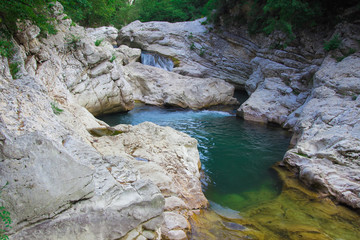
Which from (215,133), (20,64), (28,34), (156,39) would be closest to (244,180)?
(215,133)

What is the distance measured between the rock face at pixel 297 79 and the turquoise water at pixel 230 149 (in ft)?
2.98

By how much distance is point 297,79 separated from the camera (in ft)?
48.4

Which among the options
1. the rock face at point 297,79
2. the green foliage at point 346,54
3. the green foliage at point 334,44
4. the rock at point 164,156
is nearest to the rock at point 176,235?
the rock at point 164,156

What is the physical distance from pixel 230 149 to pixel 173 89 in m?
7.41

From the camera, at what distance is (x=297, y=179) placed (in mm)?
7203

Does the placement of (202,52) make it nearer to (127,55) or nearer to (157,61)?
(157,61)

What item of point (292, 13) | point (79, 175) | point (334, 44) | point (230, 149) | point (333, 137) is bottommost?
point (230, 149)

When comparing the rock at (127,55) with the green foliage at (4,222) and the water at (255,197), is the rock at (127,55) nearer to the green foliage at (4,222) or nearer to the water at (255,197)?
the water at (255,197)

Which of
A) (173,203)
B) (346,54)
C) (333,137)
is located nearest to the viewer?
(173,203)

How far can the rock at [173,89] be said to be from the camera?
16047 millimetres

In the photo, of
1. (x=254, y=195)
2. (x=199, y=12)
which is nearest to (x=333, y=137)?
(x=254, y=195)

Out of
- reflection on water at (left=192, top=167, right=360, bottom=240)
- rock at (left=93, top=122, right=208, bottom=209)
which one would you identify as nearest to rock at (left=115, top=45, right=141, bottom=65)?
rock at (left=93, top=122, right=208, bottom=209)

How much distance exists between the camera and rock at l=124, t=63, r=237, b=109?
16.0 meters

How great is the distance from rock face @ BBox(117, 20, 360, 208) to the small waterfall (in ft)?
1.67
